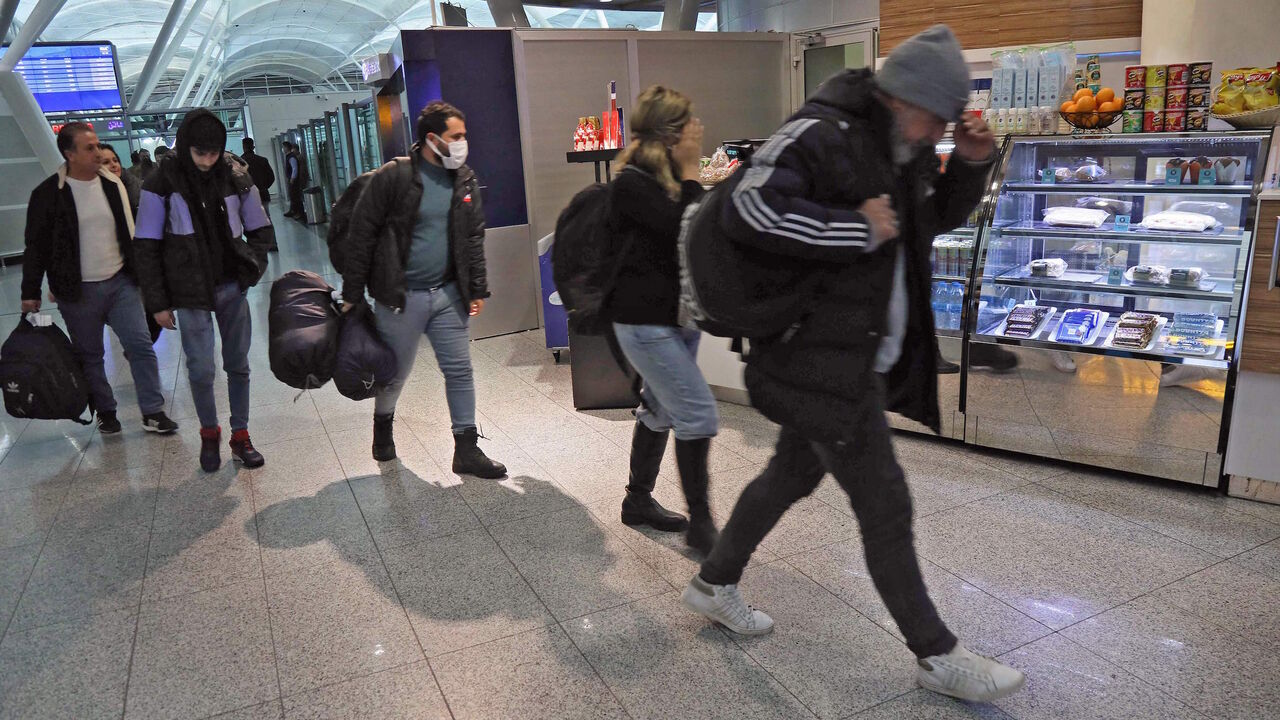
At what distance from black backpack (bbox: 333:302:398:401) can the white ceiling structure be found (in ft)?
47.6

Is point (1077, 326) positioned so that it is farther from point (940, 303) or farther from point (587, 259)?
point (587, 259)

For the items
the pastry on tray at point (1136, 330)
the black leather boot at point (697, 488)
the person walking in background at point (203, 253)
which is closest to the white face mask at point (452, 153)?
the person walking in background at point (203, 253)

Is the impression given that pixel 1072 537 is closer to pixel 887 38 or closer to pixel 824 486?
pixel 824 486

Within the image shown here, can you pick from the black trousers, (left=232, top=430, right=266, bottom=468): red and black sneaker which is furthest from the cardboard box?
(left=232, top=430, right=266, bottom=468): red and black sneaker

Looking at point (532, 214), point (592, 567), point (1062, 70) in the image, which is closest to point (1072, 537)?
point (592, 567)

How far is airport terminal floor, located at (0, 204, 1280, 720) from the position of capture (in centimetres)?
222

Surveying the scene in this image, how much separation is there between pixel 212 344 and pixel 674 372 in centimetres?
244

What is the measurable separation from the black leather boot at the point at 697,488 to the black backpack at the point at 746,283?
0.90 m

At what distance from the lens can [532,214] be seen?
22.2 ft

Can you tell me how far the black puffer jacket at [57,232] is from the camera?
164 inches

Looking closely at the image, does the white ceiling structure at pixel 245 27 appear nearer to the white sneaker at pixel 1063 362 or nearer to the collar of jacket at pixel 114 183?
the collar of jacket at pixel 114 183

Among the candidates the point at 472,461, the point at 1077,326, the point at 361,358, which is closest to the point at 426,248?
the point at 361,358

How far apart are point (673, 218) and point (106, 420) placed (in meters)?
3.88

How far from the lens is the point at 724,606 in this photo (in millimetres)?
2400
